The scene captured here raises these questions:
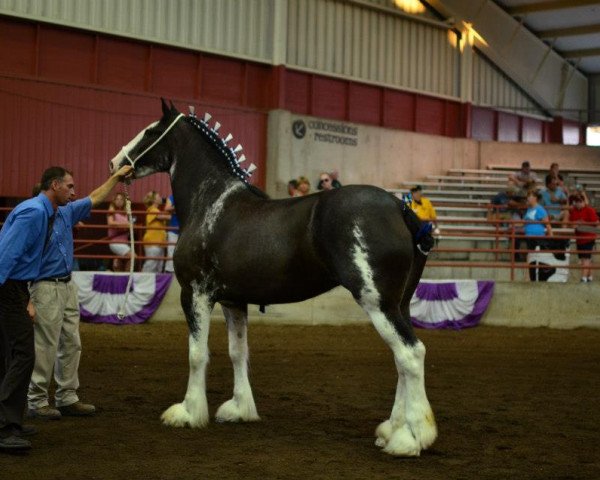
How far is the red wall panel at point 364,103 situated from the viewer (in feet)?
87.2

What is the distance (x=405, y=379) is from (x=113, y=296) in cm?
905

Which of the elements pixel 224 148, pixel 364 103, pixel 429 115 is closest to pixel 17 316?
pixel 224 148

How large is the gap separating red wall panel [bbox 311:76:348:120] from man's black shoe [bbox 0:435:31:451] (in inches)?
799

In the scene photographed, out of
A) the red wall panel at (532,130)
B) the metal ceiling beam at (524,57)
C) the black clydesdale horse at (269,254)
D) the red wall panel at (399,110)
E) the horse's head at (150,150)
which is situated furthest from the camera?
the red wall panel at (532,130)

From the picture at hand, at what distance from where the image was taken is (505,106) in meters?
31.7

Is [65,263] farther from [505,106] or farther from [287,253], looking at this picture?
[505,106]

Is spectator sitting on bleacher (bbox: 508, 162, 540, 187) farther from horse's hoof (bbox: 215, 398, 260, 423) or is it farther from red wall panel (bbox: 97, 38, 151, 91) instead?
horse's hoof (bbox: 215, 398, 260, 423)

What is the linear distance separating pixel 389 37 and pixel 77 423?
73.4 feet

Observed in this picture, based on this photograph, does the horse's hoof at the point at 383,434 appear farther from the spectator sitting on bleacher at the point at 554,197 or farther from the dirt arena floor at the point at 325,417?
the spectator sitting on bleacher at the point at 554,197

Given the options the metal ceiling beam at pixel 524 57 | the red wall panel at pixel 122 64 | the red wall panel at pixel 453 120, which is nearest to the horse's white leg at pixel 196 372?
the red wall panel at pixel 122 64

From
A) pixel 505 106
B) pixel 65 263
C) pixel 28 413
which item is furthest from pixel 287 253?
pixel 505 106

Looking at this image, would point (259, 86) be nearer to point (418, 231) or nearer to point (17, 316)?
point (418, 231)

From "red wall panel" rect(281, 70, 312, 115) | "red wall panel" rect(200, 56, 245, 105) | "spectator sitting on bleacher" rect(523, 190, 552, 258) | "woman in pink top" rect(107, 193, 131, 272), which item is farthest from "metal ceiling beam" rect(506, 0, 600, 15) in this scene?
"woman in pink top" rect(107, 193, 131, 272)

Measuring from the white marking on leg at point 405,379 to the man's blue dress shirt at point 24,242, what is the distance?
84.5 inches
